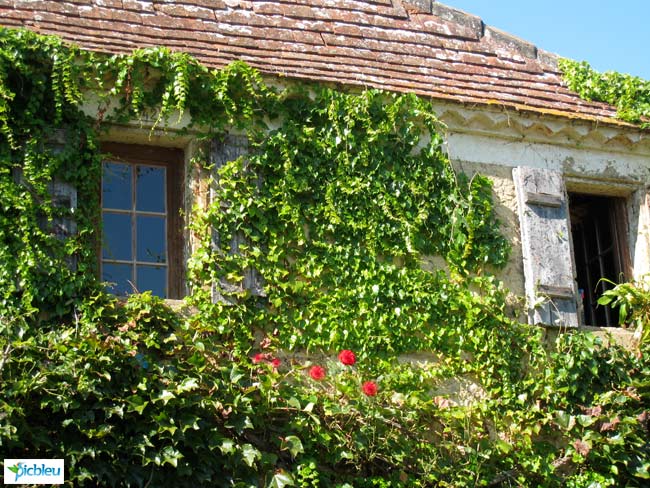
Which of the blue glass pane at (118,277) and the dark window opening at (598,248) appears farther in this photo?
the dark window opening at (598,248)

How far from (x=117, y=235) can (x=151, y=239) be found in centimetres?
25

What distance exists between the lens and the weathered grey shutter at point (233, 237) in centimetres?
821

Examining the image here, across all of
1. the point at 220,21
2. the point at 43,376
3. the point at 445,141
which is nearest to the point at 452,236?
the point at 445,141

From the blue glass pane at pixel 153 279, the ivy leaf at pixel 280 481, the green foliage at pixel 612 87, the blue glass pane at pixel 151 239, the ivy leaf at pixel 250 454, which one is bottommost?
the ivy leaf at pixel 280 481

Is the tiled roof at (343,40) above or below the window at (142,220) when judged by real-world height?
above

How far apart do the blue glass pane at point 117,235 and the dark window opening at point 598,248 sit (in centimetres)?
390

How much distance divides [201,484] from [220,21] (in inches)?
152

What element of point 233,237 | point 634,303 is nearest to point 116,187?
point 233,237

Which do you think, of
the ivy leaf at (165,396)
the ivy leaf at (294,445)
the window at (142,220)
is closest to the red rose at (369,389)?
the ivy leaf at (294,445)

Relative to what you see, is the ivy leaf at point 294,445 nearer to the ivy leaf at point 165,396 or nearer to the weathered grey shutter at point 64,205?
the ivy leaf at point 165,396

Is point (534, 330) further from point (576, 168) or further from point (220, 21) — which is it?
point (220, 21)

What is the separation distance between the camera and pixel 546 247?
360 inches

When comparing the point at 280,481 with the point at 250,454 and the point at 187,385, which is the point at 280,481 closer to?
the point at 250,454

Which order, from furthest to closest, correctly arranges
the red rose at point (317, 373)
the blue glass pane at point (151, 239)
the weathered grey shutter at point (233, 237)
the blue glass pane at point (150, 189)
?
the blue glass pane at point (150, 189) → the blue glass pane at point (151, 239) → the weathered grey shutter at point (233, 237) → the red rose at point (317, 373)
